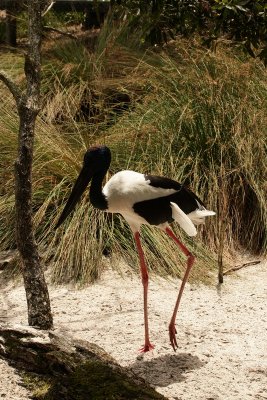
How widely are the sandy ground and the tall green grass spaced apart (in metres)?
A: 0.22

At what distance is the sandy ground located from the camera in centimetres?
402

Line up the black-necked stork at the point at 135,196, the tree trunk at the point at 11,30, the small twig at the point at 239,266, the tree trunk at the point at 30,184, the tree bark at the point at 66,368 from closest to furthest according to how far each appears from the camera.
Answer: the tree bark at the point at 66,368 < the tree trunk at the point at 30,184 < the black-necked stork at the point at 135,196 < the small twig at the point at 239,266 < the tree trunk at the point at 11,30

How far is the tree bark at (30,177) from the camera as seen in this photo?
12.9 ft

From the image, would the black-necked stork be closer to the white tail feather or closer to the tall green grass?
the white tail feather

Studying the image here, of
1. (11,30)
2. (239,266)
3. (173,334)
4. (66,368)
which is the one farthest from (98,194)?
(11,30)

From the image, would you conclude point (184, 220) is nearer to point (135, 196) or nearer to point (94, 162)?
point (135, 196)

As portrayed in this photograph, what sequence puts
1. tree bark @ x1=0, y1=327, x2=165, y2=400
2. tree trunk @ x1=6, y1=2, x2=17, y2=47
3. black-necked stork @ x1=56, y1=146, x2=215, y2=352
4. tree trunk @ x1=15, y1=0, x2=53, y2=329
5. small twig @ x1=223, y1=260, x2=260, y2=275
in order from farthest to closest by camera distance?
tree trunk @ x1=6, y1=2, x2=17, y2=47, small twig @ x1=223, y1=260, x2=260, y2=275, black-necked stork @ x1=56, y1=146, x2=215, y2=352, tree trunk @ x1=15, y1=0, x2=53, y2=329, tree bark @ x1=0, y1=327, x2=165, y2=400

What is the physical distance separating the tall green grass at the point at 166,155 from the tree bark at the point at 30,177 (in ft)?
5.03

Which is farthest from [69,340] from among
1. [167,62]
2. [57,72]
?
[57,72]

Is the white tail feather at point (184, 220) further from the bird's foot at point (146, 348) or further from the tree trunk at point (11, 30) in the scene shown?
the tree trunk at point (11, 30)

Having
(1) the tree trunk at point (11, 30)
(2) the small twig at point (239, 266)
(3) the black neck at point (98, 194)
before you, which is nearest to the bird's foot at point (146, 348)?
(3) the black neck at point (98, 194)

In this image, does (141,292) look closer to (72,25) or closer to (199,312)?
(199,312)

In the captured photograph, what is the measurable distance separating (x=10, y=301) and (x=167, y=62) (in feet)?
9.41

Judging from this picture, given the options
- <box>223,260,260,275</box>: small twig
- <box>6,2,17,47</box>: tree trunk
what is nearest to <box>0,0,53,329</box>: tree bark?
<box>223,260,260,275</box>: small twig
